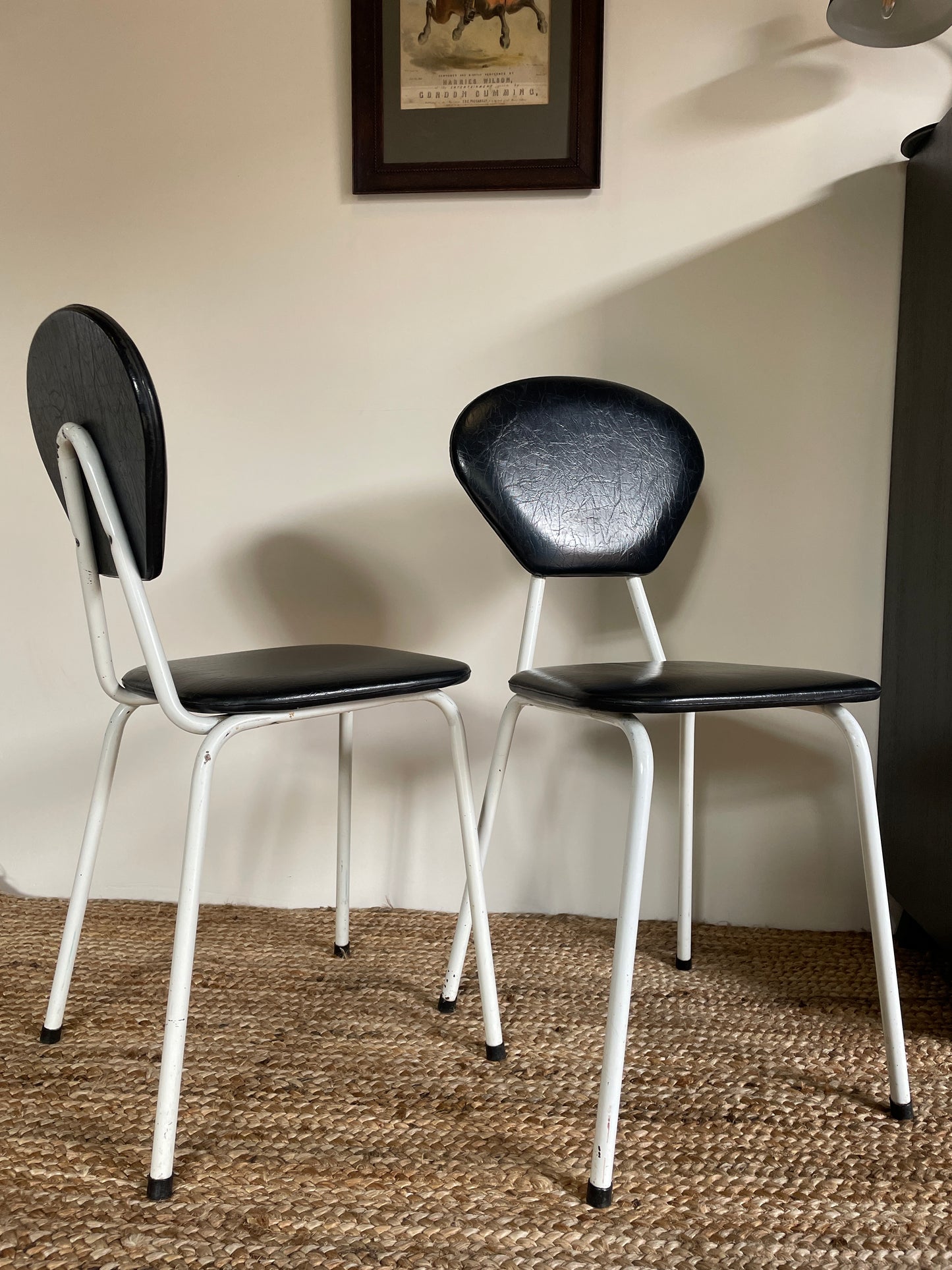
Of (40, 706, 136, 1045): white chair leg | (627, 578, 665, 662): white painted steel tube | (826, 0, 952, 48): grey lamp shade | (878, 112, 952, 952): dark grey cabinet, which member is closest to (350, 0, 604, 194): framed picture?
(826, 0, 952, 48): grey lamp shade

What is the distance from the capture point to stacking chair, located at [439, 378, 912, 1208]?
79 cm

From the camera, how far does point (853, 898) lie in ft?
4.53

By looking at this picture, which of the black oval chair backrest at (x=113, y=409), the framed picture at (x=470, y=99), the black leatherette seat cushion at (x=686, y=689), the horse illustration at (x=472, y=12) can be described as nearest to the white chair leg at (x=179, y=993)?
the black oval chair backrest at (x=113, y=409)

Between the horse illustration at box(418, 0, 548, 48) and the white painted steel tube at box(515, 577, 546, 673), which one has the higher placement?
the horse illustration at box(418, 0, 548, 48)

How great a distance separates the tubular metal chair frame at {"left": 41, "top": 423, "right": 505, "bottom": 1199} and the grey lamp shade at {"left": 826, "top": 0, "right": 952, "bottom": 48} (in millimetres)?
1018

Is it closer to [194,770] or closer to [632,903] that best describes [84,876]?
[194,770]

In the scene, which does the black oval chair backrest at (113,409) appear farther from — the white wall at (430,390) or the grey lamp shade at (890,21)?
the grey lamp shade at (890,21)

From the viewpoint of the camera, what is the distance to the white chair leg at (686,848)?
123 centimetres

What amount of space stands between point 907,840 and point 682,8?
3.99 feet

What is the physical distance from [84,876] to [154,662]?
37cm

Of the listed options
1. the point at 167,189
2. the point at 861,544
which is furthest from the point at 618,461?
the point at 167,189

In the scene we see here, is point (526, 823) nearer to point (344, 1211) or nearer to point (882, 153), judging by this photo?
point (344, 1211)

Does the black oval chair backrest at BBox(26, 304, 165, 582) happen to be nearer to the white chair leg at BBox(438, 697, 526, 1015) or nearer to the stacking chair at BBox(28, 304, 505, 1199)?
the stacking chair at BBox(28, 304, 505, 1199)

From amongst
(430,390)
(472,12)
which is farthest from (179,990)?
(472,12)
